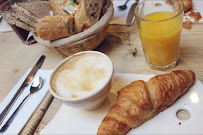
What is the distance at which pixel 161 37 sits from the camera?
32.7 inches

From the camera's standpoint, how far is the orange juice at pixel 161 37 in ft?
2.64

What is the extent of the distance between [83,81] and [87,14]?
0.48m

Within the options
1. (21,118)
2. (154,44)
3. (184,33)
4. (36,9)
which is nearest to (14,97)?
(21,118)

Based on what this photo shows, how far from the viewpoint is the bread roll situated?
1002mm

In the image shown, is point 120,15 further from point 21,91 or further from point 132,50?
point 21,91

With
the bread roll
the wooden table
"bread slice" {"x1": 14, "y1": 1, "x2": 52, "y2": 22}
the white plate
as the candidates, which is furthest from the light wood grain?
"bread slice" {"x1": 14, "y1": 1, "x2": 52, "y2": 22}

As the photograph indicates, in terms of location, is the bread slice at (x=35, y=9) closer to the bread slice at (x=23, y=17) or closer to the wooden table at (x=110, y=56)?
the bread slice at (x=23, y=17)

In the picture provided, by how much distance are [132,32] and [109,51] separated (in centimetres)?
23

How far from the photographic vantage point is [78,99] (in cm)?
65

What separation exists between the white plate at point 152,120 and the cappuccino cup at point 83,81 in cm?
5

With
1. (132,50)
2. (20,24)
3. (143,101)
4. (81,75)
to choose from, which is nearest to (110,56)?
(132,50)

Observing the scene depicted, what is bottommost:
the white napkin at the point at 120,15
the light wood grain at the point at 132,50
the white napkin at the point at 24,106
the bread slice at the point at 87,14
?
the light wood grain at the point at 132,50

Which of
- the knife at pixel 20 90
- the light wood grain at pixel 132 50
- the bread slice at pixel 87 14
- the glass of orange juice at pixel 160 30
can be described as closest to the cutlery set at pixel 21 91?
the knife at pixel 20 90

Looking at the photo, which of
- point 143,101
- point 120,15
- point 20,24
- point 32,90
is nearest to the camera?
point 143,101
